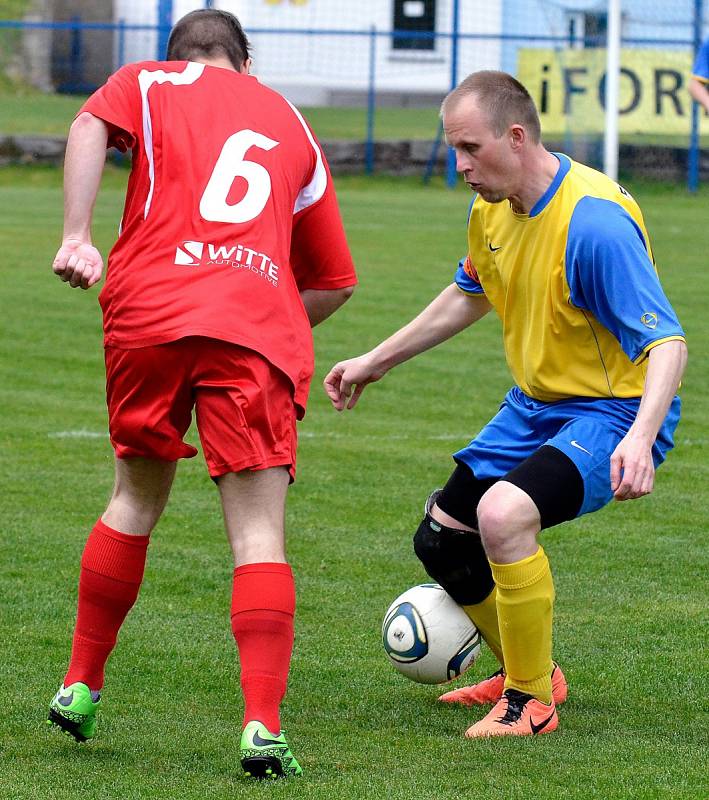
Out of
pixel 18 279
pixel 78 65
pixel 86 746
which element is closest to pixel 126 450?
pixel 86 746

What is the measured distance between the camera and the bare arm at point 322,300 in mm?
3975

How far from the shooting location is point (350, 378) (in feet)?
14.5

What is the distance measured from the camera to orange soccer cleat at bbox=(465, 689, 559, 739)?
3924 millimetres

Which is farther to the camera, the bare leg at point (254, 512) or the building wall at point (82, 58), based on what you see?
the building wall at point (82, 58)

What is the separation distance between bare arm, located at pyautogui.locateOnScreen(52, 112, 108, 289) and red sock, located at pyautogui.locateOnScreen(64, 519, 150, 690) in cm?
69

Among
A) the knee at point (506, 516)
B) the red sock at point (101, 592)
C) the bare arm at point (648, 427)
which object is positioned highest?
the bare arm at point (648, 427)

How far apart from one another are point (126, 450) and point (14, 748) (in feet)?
2.57

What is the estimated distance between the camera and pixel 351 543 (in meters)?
5.96

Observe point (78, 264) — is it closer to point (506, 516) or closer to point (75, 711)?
point (75, 711)

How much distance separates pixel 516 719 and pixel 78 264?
5.41 ft

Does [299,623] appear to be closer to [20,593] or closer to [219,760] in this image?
[20,593]

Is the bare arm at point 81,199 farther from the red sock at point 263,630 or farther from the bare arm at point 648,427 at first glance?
the bare arm at point 648,427

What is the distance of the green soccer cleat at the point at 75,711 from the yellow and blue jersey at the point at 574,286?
1.45 m

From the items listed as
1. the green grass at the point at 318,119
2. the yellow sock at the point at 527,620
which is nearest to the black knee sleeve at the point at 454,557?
the yellow sock at the point at 527,620
